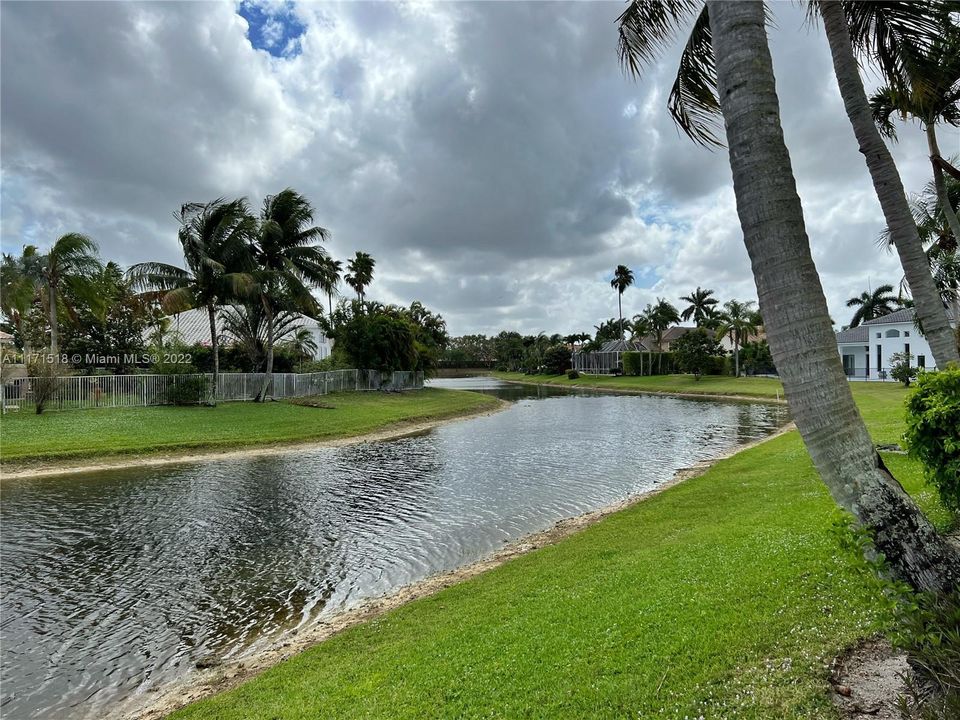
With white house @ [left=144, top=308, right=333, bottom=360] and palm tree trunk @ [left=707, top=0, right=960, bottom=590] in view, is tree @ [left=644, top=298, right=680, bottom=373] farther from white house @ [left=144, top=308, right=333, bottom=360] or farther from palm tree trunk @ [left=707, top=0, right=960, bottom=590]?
palm tree trunk @ [left=707, top=0, right=960, bottom=590]

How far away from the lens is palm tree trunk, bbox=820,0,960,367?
5793 mm

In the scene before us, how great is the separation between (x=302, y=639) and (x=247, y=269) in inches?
1088

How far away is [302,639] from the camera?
6453mm

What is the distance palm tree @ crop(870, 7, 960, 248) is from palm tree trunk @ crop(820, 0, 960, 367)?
968 mm

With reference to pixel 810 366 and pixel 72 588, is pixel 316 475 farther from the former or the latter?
pixel 810 366

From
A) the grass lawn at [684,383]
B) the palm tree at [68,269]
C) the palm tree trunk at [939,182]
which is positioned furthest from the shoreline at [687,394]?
the palm tree at [68,269]

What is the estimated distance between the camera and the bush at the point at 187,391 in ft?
86.5

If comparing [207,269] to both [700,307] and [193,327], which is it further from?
[700,307]

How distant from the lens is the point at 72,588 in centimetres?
789

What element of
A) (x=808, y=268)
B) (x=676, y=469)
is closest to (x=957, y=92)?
(x=808, y=268)

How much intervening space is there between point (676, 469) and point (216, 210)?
2697cm

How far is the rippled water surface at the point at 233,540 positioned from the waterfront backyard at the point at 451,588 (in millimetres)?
50

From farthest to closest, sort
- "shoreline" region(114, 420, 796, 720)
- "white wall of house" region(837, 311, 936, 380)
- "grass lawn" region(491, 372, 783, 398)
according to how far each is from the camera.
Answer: "grass lawn" region(491, 372, 783, 398)
"white wall of house" region(837, 311, 936, 380)
"shoreline" region(114, 420, 796, 720)

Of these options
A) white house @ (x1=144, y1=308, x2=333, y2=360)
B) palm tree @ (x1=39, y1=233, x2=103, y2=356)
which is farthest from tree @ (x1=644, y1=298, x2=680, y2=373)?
palm tree @ (x1=39, y1=233, x2=103, y2=356)
